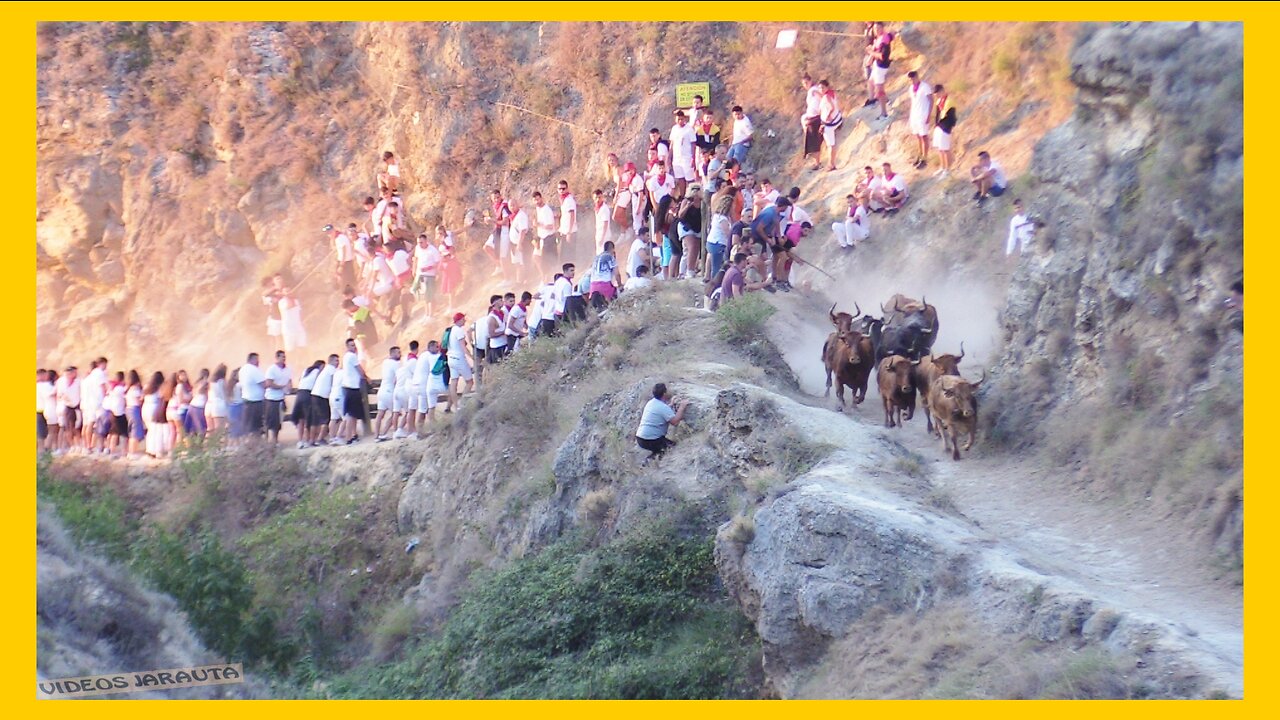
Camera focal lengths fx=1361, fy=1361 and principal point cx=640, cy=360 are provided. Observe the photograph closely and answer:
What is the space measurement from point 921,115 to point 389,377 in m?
10.1

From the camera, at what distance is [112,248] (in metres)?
34.5

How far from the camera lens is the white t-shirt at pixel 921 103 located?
76.4ft

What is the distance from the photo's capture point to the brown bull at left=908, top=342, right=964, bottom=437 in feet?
51.2

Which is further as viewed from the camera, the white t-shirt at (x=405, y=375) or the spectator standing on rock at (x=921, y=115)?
the spectator standing on rock at (x=921, y=115)

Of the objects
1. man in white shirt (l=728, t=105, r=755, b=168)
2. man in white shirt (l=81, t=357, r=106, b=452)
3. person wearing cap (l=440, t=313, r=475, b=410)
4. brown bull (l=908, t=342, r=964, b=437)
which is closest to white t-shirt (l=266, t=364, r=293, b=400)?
person wearing cap (l=440, t=313, r=475, b=410)

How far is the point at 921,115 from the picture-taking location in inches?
925

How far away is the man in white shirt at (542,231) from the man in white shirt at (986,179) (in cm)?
888

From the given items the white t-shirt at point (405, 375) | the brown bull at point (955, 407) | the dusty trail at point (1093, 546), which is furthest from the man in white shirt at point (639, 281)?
the brown bull at point (955, 407)

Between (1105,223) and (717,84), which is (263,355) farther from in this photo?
(1105,223)

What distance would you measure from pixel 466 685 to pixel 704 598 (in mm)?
2525

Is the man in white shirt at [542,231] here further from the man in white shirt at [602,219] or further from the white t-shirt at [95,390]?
the white t-shirt at [95,390]

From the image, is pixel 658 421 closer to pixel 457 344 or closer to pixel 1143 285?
pixel 1143 285

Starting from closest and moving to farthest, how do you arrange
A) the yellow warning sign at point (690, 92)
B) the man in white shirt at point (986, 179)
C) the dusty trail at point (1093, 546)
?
the dusty trail at point (1093, 546) < the man in white shirt at point (986, 179) < the yellow warning sign at point (690, 92)

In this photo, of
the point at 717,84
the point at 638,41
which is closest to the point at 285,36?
the point at 638,41
